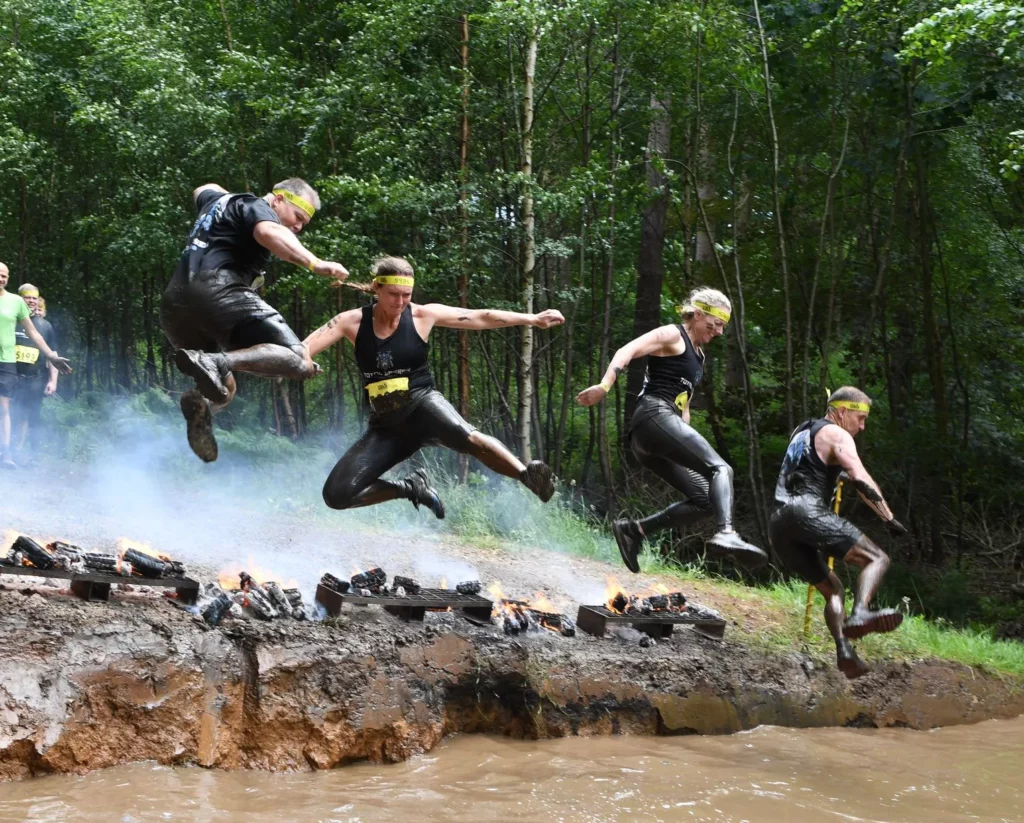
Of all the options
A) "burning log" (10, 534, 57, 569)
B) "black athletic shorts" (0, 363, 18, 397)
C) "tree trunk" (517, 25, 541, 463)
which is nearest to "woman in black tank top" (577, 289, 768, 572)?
"burning log" (10, 534, 57, 569)

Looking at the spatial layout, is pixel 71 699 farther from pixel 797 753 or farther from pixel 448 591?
pixel 797 753

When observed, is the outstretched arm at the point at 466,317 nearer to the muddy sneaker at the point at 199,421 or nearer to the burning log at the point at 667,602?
the muddy sneaker at the point at 199,421

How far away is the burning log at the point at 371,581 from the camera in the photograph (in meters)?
7.09

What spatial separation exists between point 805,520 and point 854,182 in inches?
407

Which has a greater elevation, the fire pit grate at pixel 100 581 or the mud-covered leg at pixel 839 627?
the fire pit grate at pixel 100 581

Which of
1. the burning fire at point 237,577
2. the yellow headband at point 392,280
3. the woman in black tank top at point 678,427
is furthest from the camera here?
the woman in black tank top at point 678,427

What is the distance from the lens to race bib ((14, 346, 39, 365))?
11111 mm

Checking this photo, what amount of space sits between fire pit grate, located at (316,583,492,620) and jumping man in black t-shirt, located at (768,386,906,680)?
2148mm

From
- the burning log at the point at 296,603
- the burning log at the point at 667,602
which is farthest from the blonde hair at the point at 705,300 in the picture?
the burning log at the point at 296,603

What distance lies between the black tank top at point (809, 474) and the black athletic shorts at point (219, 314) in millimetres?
3541

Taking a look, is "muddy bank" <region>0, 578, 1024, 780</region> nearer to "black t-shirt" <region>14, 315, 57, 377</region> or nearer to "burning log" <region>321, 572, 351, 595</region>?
"burning log" <region>321, 572, 351, 595</region>

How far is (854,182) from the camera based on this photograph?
1585 centimetres

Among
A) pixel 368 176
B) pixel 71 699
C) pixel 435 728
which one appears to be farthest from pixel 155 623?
pixel 368 176

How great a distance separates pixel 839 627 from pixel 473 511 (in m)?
5.48
